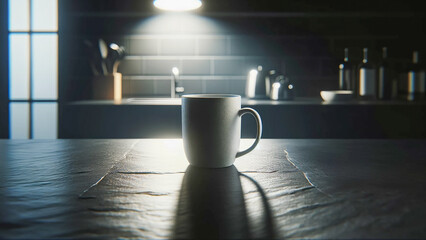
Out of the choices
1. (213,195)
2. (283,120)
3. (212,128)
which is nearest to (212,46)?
(283,120)

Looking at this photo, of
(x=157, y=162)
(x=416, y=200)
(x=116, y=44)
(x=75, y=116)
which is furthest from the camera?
(x=116, y=44)

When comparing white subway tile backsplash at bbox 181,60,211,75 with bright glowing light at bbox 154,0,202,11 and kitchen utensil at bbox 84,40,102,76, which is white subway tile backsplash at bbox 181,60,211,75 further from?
kitchen utensil at bbox 84,40,102,76

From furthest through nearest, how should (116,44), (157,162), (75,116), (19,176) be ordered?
(116,44) → (75,116) → (157,162) → (19,176)

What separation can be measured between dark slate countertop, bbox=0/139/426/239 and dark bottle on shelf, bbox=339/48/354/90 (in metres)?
1.98

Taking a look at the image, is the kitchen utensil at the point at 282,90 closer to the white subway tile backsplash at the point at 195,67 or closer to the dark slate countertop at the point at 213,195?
the white subway tile backsplash at the point at 195,67

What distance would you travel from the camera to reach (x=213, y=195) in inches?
19.2

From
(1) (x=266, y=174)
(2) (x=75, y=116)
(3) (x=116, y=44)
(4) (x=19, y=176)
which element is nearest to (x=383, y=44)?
(3) (x=116, y=44)

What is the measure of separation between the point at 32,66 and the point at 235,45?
152 cm

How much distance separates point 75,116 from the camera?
2201 mm

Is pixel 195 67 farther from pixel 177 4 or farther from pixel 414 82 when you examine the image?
pixel 414 82

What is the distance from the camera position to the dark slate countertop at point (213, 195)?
0.37 metres

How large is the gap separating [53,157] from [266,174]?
1.39 feet

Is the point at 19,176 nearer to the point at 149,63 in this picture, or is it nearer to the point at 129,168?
the point at 129,168

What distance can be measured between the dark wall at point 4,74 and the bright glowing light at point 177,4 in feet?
3.79
